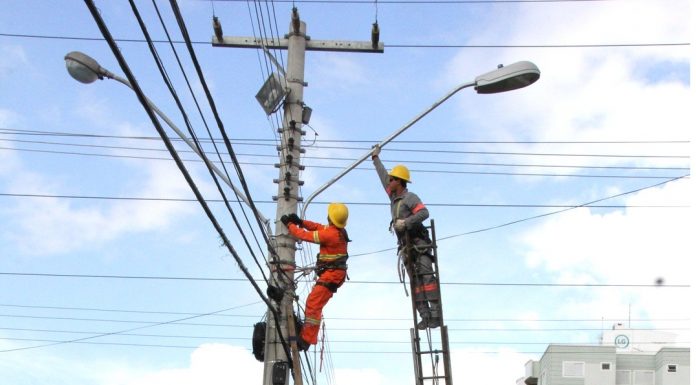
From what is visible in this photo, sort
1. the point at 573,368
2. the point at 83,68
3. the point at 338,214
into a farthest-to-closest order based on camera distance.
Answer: the point at 573,368 < the point at 338,214 < the point at 83,68

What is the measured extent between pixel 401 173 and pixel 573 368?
136 feet

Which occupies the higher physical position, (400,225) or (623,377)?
(623,377)

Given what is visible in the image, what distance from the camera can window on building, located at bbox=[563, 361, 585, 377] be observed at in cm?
5103

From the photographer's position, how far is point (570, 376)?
168 feet

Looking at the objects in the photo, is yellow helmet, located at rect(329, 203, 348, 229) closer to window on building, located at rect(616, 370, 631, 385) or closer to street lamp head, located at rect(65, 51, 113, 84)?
street lamp head, located at rect(65, 51, 113, 84)

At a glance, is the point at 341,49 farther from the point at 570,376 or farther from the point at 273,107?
the point at 570,376

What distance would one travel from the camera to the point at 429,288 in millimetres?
11453

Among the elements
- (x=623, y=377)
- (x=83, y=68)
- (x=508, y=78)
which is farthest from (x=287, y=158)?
(x=623, y=377)

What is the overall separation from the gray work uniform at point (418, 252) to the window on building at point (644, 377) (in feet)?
142

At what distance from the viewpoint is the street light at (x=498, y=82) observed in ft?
36.3

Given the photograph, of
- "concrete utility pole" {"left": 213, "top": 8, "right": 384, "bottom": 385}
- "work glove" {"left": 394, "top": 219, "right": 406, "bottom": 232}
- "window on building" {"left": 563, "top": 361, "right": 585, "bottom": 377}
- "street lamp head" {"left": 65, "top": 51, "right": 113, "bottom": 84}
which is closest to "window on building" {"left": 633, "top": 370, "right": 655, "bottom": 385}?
"window on building" {"left": 563, "top": 361, "right": 585, "bottom": 377}

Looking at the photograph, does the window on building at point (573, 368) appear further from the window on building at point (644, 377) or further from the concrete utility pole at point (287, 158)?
the concrete utility pole at point (287, 158)

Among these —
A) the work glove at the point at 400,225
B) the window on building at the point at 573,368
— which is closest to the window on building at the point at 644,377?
the window on building at the point at 573,368

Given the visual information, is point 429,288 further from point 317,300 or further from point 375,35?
point 375,35
